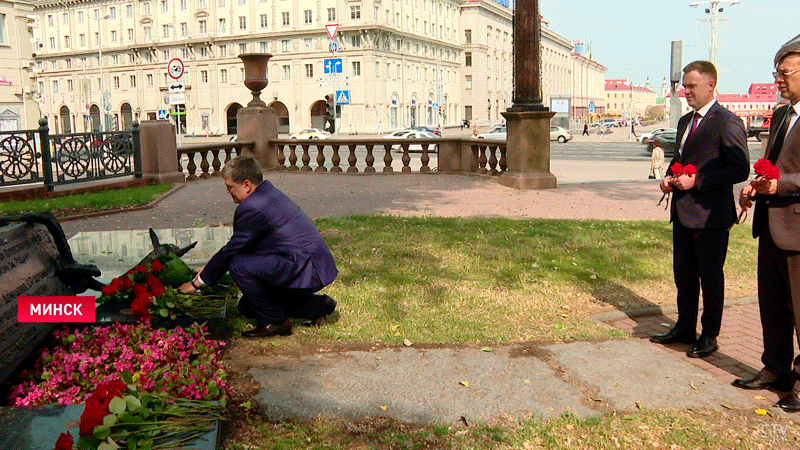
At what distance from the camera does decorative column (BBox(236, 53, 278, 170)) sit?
20.0 m

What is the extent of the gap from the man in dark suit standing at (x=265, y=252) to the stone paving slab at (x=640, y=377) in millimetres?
1839

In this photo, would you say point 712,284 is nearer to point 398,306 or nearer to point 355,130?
point 398,306

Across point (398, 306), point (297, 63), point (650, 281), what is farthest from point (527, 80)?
point (297, 63)

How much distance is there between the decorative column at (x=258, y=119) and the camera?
787 inches

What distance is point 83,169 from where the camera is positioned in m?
15.2

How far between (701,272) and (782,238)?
0.98 metres

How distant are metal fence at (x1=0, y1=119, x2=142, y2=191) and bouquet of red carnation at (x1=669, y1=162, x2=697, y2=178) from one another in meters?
12.4

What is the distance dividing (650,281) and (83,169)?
12.4 meters

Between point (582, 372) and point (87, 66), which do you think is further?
point (87, 66)

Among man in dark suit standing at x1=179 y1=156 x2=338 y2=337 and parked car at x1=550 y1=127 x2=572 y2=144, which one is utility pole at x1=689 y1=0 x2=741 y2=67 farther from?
man in dark suit standing at x1=179 y1=156 x2=338 y2=337

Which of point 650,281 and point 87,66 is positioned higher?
point 87,66

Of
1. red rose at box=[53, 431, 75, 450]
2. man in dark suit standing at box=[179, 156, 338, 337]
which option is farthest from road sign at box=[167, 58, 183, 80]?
red rose at box=[53, 431, 75, 450]

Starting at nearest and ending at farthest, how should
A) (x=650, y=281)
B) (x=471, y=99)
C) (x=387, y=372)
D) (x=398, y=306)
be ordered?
(x=387, y=372) < (x=398, y=306) < (x=650, y=281) < (x=471, y=99)

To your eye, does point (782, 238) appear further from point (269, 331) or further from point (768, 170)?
point (269, 331)
